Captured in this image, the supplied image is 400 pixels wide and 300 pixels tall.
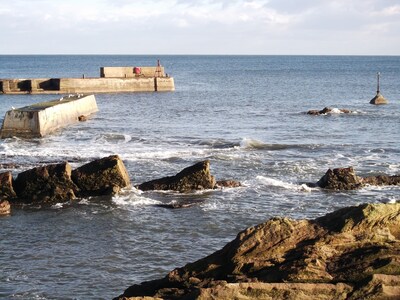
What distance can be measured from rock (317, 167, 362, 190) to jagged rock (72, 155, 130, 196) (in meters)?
7.65

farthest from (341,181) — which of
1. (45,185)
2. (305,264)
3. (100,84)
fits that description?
(100,84)

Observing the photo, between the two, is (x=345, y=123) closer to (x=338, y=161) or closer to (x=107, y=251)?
(x=338, y=161)

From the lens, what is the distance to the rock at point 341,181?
963 inches

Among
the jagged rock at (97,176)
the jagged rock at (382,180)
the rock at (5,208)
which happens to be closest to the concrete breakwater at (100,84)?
the jagged rock at (97,176)

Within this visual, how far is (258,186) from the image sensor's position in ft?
82.8

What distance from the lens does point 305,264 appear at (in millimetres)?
9938

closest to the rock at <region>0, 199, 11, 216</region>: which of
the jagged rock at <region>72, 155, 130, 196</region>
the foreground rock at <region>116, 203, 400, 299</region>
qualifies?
the jagged rock at <region>72, 155, 130, 196</region>

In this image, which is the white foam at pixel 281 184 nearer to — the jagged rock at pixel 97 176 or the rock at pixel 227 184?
the rock at pixel 227 184

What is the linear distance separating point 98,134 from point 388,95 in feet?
166

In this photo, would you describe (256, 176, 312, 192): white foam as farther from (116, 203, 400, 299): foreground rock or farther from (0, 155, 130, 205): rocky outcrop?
(116, 203, 400, 299): foreground rock

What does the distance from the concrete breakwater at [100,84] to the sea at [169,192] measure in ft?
47.9

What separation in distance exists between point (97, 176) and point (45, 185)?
1.80 metres

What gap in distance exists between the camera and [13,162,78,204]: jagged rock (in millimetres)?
22422

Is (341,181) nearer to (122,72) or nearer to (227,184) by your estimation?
(227,184)
